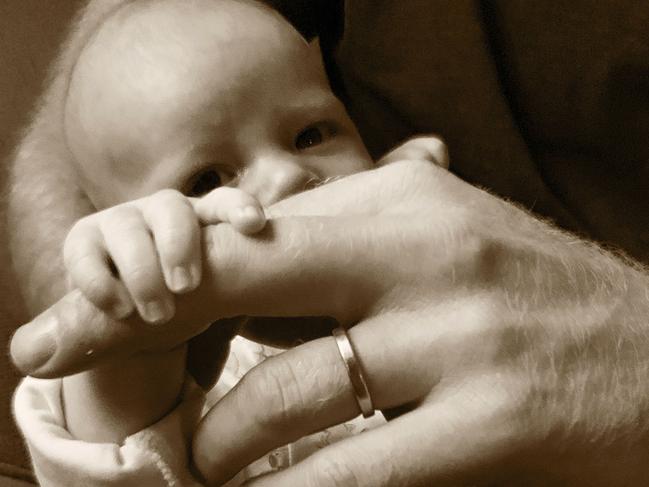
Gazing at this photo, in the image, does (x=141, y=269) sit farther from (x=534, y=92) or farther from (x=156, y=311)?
(x=534, y=92)

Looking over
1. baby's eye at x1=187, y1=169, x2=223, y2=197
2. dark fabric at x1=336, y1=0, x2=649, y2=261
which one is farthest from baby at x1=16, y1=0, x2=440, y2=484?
dark fabric at x1=336, y1=0, x2=649, y2=261

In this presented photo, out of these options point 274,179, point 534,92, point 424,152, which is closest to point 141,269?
point 274,179

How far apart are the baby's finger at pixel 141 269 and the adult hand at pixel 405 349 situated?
2 centimetres

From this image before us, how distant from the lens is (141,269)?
36 cm

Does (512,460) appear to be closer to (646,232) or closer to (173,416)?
(173,416)

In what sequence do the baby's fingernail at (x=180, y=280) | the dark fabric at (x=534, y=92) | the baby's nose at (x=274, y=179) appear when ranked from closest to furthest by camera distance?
the baby's fingernail at (x=180, y=280) < the baby's nose at (x=274, y=179) < the dark fabric at (x=534, y=92)

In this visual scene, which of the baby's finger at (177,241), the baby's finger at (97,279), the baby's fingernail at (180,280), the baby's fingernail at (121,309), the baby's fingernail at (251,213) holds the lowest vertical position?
the baby's fingernail at (121,309)

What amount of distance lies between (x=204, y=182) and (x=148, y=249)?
1.00ft

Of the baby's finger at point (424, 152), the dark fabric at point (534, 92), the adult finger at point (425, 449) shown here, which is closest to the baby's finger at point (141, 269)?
the adult finger at point (425, 449)

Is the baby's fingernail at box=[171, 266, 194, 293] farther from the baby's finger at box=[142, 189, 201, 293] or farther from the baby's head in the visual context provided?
the baby's head

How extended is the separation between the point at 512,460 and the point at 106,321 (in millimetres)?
238

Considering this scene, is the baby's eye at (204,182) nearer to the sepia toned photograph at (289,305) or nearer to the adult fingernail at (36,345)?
the sepia toned photograph at (289,305)

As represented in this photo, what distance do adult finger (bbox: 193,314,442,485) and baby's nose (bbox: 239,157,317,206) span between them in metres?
0.25

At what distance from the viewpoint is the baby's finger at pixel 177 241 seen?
36 centimetres
